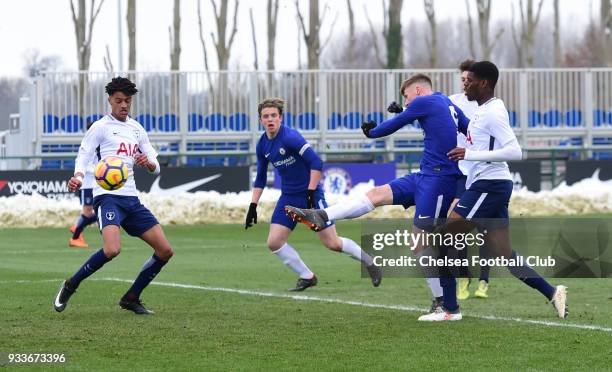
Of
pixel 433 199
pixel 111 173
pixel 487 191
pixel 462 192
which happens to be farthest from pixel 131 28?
pixel 487 191

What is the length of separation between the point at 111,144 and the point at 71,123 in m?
24.2

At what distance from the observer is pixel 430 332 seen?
10.1 metres

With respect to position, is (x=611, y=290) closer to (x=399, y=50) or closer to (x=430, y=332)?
(x=430, y=332)

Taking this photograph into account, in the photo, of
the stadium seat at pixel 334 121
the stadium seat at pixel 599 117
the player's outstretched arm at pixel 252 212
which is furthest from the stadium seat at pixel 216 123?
the player's outstretched arm at pixel 252 212

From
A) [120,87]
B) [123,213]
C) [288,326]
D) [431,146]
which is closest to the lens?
[288,326]

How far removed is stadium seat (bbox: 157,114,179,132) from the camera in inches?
1407

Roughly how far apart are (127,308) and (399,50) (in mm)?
32373

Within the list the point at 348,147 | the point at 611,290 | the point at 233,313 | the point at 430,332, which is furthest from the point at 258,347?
the point at 348,147

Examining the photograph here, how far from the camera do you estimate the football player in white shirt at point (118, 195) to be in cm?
1138

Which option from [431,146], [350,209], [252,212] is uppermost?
[431,146]

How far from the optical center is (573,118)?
38.4m

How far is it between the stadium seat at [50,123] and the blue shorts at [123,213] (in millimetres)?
24114

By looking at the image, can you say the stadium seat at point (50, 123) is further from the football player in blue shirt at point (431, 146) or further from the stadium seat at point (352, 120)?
the football player in blue shirt at point (431, 146)

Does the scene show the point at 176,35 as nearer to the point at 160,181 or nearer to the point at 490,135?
the point at 160,181
